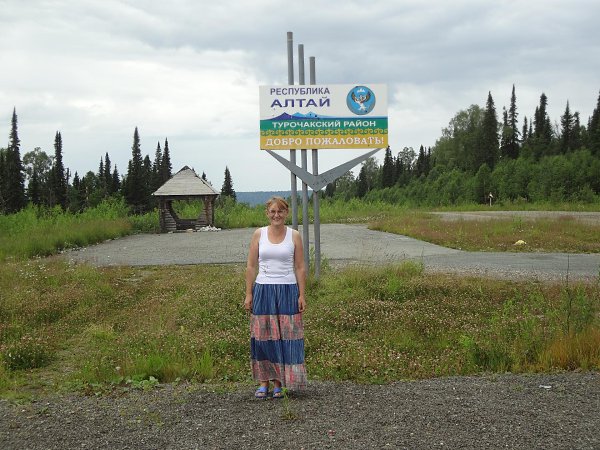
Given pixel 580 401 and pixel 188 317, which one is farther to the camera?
pixel 188 317

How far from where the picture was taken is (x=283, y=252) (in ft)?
17.7

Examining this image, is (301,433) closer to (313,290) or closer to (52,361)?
(52,361)

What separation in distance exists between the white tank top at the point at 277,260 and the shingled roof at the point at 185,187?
82.0ft

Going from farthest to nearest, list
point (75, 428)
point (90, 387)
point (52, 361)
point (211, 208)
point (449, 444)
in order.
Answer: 1. point (211, 208)
2. point (52, 361)
3. point (90, 387)
4. point (75, 428)
5. point (449, 444)

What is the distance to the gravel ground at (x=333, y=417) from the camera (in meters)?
4.20

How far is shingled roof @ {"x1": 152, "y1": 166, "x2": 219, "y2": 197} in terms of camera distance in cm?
2984

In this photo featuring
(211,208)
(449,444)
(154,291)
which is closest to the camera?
(449,444)

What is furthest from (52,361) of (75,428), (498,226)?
(498,226)

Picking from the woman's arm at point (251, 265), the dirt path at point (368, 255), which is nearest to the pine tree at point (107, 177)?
the dirt path at point (368, 255)

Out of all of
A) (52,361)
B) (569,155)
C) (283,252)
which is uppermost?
(569,155)

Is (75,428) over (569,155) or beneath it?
beneath

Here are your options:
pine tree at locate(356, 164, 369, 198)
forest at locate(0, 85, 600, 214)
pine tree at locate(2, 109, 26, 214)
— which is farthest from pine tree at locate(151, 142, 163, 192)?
pine tree at locate(356, 164, 369, 198)

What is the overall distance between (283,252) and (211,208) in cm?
2664

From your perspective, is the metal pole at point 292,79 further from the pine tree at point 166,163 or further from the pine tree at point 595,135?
the pine tree at point 166,163
